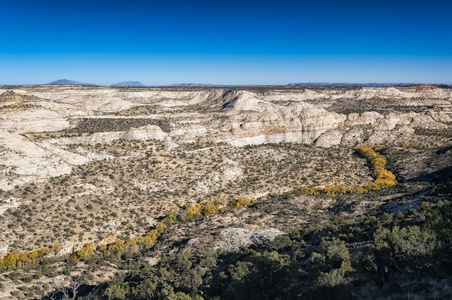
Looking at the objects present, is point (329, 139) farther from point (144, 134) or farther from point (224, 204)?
point (144, 134)

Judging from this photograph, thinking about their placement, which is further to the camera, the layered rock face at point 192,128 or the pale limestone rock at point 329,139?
the pale limestone rock at point 329,139

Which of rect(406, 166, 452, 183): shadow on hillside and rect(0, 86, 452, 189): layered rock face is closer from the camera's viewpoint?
rect(406, 166, 452, 183): shadow on hillside

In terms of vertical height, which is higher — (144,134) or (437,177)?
(144,134)

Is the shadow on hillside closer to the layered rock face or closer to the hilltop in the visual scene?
the hilltop

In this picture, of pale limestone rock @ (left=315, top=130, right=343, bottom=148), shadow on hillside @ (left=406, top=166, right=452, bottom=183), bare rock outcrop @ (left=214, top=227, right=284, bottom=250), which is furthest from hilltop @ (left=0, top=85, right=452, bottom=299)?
pale limestone rock @ (left=315, top=130, right=343, bottom=148)

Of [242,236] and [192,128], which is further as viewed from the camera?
[192,128]

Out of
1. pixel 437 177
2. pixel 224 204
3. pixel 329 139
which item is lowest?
pixel 224 204

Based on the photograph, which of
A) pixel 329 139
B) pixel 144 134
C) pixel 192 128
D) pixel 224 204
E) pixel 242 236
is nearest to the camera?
pixel 242 236

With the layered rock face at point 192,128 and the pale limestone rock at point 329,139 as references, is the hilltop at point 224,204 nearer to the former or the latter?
the layered rock face at point 192,128

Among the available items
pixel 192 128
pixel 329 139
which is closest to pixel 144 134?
pixel 192 128

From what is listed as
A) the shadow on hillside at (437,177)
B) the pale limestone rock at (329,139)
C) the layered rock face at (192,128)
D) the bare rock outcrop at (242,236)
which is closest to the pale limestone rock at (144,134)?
the layered rock face at (192,128)

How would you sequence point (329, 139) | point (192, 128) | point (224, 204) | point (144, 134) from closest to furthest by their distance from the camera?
point (224, 204) → point (144, 134) → point (192, 128) → point (329, 139)

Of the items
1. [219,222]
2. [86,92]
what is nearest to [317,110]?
[219,222]
